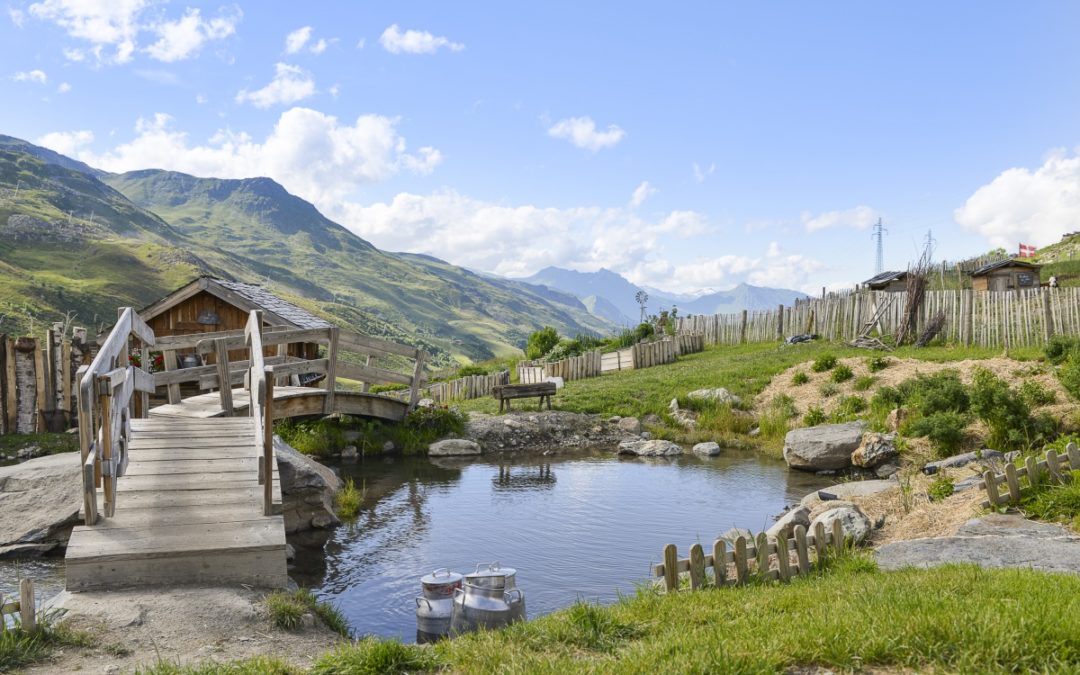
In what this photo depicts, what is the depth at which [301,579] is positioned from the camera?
431 inches

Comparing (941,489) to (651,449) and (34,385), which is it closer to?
(651,449)

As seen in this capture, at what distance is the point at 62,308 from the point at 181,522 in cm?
13472

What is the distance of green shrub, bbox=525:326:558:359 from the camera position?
4634 cm

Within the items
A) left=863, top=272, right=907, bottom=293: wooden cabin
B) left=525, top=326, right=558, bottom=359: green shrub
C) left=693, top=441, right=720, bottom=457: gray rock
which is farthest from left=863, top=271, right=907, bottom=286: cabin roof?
left=693, top=441, right=720, bottom=457: gray rock

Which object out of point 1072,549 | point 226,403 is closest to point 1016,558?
point 1072,549

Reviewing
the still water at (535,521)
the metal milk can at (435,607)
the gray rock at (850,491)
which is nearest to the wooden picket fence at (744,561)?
the still water at (535,521)

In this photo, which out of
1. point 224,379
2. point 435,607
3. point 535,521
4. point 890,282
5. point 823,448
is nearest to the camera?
point 435,607

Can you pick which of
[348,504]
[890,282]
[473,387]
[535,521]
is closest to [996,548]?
[535,521]

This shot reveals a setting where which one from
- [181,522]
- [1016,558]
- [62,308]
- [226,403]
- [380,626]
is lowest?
[380,626]

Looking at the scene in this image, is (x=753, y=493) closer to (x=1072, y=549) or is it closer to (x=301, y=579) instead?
Answer: (x=1072, y=549)

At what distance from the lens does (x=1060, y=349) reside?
20062 millimetres

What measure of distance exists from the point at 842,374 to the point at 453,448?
12.3 meters

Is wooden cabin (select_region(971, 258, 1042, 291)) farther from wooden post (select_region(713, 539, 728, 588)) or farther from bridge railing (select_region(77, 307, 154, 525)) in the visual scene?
bridge railing (select_region(77, 307, 154, 525))

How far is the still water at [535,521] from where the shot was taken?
10.5 meters
